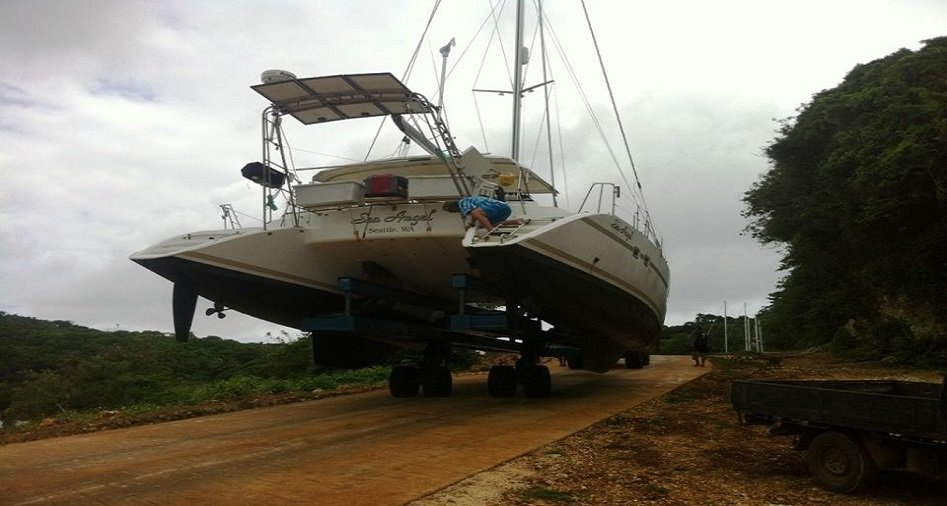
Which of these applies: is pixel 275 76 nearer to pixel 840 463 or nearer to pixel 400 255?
pixel 400 255

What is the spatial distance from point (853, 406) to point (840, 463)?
38 cm

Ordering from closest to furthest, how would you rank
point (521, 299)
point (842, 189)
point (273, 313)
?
point (521, 299) → point (273, 313) → point (842, 189)

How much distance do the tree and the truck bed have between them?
9.09 m

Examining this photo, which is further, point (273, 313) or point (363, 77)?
point (273, 313)

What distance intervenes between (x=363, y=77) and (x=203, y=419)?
444 centimetres

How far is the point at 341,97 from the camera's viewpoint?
7.93 m

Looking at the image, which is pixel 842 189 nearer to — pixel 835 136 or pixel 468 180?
pixel 835 136

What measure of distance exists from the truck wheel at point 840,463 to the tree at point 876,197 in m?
10.2

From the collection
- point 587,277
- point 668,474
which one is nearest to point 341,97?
point 587,277

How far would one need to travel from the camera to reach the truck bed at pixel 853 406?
144 inches

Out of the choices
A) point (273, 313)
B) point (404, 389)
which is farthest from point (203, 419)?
point (404, 389)

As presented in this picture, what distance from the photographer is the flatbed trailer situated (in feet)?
Answer: 12.1

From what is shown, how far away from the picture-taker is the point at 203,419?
306 inches

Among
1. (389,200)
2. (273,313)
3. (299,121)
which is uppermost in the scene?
(299,121)
